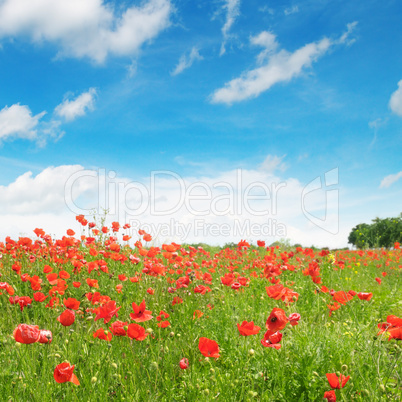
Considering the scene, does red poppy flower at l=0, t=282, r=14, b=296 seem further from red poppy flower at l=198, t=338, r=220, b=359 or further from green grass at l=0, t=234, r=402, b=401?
red poppy flower at l=198, t=338, r=220, b=359

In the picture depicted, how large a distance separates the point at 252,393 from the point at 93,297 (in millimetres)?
1752

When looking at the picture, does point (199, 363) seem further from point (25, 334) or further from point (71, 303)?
point (25, 334)

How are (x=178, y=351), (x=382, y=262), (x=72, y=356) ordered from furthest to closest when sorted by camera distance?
(x=382, y=262) < (x=178, y=351) < (x=72, y=356)

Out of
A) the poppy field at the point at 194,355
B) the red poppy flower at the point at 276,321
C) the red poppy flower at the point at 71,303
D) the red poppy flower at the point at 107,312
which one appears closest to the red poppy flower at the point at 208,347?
the poppy field at the point at 194,355

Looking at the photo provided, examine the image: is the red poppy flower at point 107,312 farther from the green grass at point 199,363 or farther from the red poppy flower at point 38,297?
the red poppy flower at point 38,297

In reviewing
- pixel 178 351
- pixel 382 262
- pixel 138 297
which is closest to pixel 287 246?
pixel 382 262

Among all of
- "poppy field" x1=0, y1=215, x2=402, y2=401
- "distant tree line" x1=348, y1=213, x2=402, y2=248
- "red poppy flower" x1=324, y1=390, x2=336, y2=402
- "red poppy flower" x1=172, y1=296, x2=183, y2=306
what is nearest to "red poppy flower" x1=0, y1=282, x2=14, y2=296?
"poppy field" x1=0, y1=215, x2=402, y2=401

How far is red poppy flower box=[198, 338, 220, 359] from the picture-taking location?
2281 millimetres

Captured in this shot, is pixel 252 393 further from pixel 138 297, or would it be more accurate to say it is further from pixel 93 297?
pixel 138 297

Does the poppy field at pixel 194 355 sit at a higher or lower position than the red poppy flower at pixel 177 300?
lower

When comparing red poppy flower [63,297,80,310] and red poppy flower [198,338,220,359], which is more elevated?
red poppy flower [63,297,80,310]

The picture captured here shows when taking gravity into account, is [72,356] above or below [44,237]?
below

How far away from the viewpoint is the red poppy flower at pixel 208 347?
2281mm

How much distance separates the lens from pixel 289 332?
3.36m
